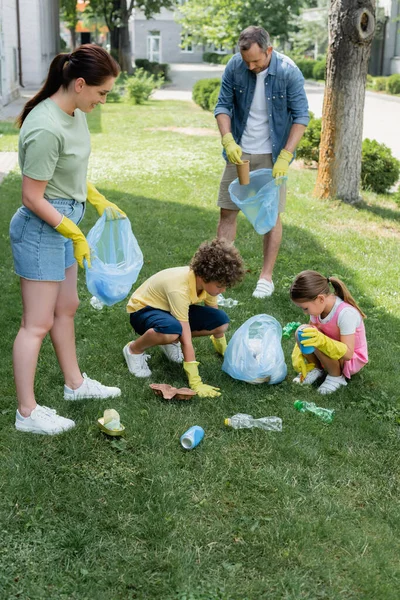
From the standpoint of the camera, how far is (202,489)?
2.66 metres

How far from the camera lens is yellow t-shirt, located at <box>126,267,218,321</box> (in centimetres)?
338

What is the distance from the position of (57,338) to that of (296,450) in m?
1.18

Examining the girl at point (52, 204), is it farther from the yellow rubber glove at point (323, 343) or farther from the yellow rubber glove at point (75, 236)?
the yellow rubber glove at point (323, 343)

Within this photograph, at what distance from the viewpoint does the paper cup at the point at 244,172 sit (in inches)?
182

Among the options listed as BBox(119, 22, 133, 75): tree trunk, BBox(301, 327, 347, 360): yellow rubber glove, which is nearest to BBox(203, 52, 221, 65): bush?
BBox(119, 22, 133, 75): tree trunk

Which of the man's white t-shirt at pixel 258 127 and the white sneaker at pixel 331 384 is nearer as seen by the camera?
the white sneaker at pixel 331 384

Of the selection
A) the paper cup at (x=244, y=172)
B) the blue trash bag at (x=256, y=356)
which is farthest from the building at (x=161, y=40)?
the blue trash bag at (x=256, y=356)

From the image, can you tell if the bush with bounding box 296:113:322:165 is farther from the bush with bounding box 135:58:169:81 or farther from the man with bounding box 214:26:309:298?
the bush with bounding box 135:58:169:81

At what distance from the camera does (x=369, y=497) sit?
266 cm

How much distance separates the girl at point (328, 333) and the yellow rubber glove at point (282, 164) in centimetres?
133

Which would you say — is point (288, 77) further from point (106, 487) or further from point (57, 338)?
point (106, 487)

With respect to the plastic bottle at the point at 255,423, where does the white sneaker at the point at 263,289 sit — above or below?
above

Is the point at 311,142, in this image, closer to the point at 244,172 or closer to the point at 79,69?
the point at 244,172

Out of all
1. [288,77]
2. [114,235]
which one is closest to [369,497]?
[114,235]
